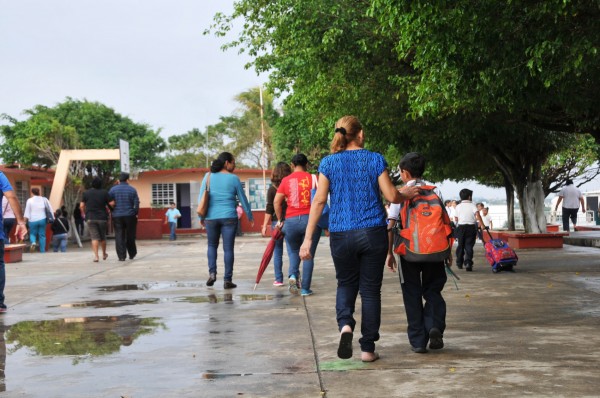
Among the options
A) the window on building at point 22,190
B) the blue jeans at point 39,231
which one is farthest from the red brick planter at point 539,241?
the window on building at point 22,190

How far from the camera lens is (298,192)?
10.9 meters

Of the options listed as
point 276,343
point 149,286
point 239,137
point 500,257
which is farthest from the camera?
point 239,137

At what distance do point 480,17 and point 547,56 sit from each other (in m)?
0.97

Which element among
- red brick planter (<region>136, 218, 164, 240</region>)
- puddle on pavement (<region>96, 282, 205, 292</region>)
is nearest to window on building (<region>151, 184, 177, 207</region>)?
red brick planter (<region>136, 218, 164, 240</region>)

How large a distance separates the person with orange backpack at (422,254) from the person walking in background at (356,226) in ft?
1.00

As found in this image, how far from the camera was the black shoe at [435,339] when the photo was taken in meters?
6.53

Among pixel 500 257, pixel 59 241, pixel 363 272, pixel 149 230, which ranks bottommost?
pixel 500 257

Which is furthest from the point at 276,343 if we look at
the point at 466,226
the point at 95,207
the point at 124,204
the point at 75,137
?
the point at 75,137

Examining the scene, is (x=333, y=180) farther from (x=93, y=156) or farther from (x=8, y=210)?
(x=93, y=156)

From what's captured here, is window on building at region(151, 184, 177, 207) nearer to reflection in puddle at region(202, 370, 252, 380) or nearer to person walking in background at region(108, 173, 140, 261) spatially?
person walking in background at region(108, 173, 140, 261)

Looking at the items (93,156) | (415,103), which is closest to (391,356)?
(415,103)

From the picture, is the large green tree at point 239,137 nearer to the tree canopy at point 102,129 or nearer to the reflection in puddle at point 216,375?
the tree canopy at point 102,129

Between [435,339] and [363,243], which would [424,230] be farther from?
[435,339]

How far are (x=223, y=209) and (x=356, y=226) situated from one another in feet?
19.1
